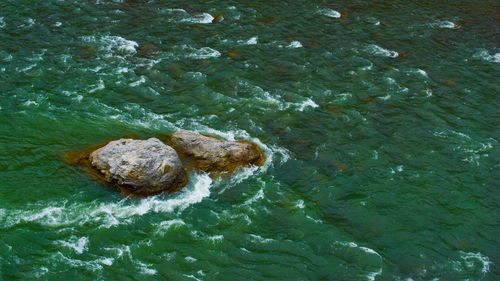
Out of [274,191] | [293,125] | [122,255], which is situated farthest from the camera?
[293,125]

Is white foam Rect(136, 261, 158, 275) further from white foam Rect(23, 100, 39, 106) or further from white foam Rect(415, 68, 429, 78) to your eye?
white foam Rect(415, 68, 429, 78)

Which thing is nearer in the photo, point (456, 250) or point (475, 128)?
point (456, 250)

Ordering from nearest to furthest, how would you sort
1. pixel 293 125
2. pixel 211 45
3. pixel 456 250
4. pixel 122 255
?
1. pixel 122 255
2. pixel 456 250
3. pixel 293 125
4. pixel 211 45

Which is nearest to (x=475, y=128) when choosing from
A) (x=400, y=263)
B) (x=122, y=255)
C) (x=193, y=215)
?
(x=400, y=263)

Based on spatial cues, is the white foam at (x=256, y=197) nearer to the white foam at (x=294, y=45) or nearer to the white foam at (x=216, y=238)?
the white foam at (x=216, y=238)

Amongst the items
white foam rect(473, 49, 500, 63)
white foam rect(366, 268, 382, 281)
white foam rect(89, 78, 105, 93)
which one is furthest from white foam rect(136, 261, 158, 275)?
white foam rect(473, 49, 500, 63)

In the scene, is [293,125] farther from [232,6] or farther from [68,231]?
[232,6]

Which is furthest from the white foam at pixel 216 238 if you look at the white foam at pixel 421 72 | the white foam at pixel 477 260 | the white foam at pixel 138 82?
the white foam at pixel 421 72
